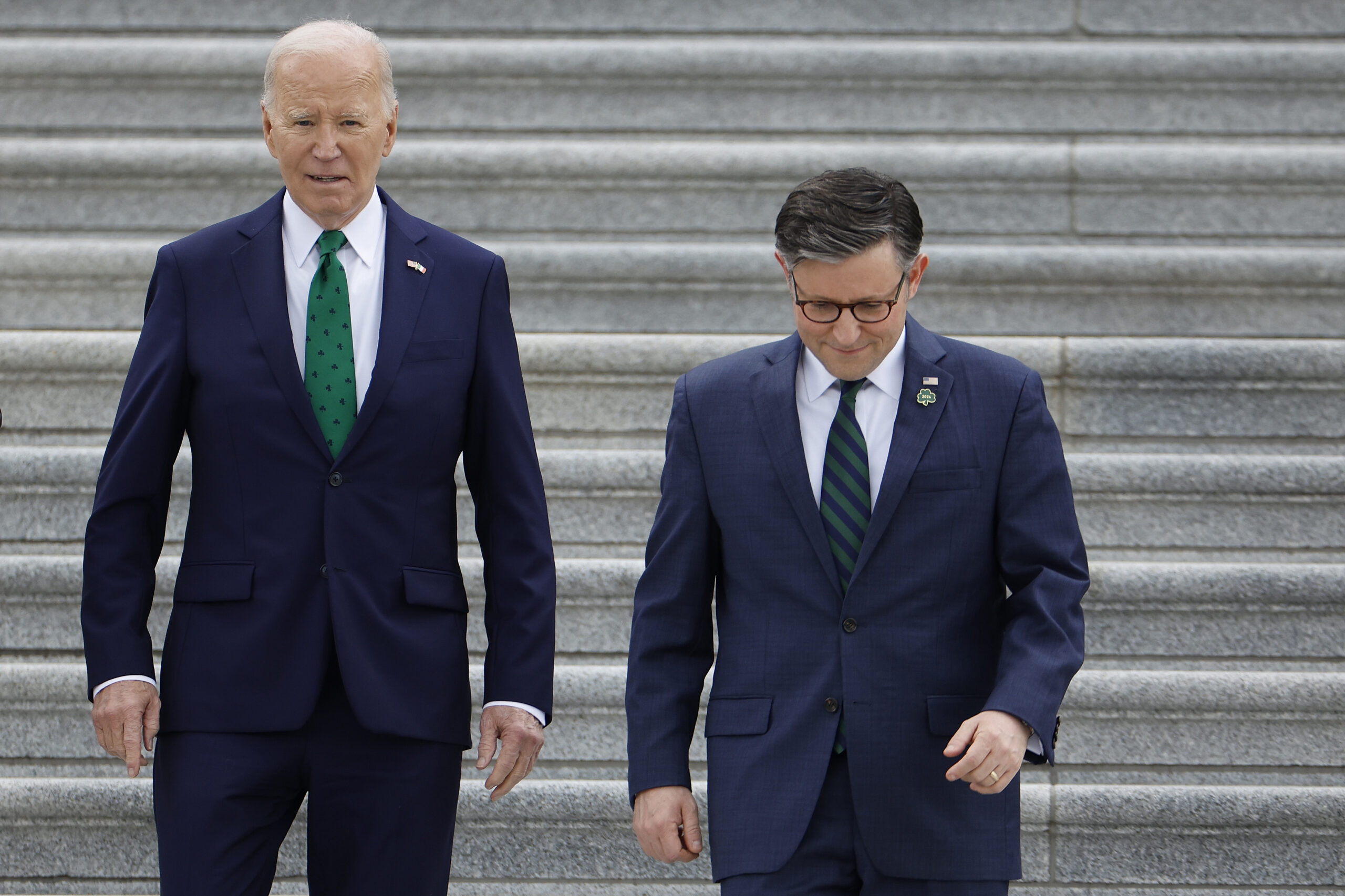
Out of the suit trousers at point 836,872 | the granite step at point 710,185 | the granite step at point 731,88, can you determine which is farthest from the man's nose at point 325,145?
the granite step at point 731,88

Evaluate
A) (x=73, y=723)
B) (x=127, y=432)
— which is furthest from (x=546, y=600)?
(x=73, y=723)

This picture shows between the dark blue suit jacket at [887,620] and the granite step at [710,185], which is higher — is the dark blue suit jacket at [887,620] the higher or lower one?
the lower one

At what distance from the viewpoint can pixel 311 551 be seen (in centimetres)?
214

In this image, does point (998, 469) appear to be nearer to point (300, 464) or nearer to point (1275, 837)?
point (300, 464)

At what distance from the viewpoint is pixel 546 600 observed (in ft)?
7.34

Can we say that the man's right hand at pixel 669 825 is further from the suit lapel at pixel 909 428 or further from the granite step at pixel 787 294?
the granite step at pixel 787 294

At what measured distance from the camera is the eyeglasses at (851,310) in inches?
77.1

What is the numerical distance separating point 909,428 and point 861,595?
0.24 metres

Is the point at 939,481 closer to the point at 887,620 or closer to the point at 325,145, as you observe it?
the point at 887,620

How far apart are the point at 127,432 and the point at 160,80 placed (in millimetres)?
2395

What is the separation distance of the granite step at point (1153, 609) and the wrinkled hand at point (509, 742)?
1256 millimetres

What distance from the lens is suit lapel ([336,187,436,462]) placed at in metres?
2.14

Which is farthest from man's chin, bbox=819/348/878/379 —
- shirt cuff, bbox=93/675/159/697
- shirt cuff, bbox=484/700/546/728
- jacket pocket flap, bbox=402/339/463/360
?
shirt cuff, bbox=93/675/159/697

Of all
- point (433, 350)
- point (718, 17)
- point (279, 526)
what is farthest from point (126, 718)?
point (718, 17)
